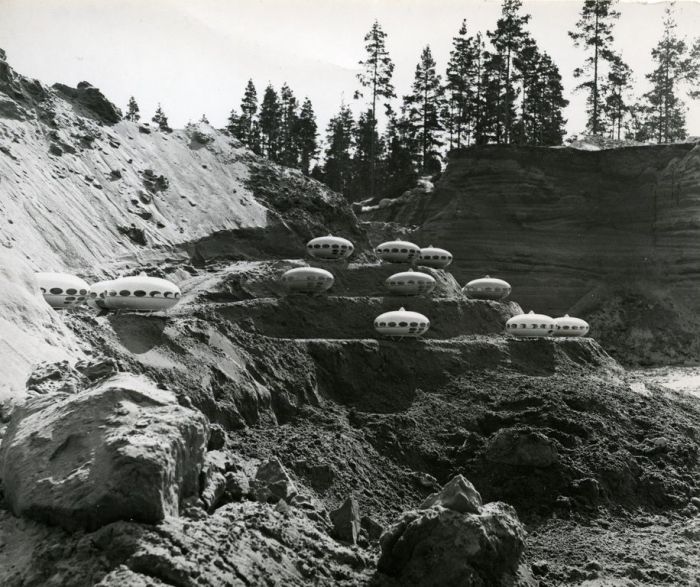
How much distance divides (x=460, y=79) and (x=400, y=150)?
7523 millimetres

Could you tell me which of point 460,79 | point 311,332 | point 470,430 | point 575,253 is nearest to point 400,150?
point 460,79

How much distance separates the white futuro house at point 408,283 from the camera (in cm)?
3080

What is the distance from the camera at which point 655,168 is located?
45812 mm

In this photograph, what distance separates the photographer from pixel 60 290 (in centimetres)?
2022

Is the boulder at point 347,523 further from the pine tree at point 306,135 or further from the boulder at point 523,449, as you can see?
the pine tree at point 306,135

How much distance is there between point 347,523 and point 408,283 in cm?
1902

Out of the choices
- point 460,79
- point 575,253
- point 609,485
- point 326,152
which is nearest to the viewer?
point 609,485

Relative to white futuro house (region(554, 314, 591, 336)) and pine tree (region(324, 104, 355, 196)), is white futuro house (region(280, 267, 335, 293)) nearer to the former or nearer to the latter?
white futuro house (region(554, 314, 591, 336))

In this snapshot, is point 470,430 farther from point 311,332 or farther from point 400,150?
point 400,150

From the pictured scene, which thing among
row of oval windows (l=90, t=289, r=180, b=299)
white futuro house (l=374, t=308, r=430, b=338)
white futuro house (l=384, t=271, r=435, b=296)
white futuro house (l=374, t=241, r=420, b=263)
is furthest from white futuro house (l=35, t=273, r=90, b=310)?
white futuro house (l=374, t=241, r=420, b=263)

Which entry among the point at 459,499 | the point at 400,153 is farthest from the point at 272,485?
the point at 400,153

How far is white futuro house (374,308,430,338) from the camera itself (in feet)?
85.0

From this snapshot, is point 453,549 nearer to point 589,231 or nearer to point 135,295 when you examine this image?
point 135,295

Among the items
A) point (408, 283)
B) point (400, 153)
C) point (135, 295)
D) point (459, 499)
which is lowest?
point (459, 499)
